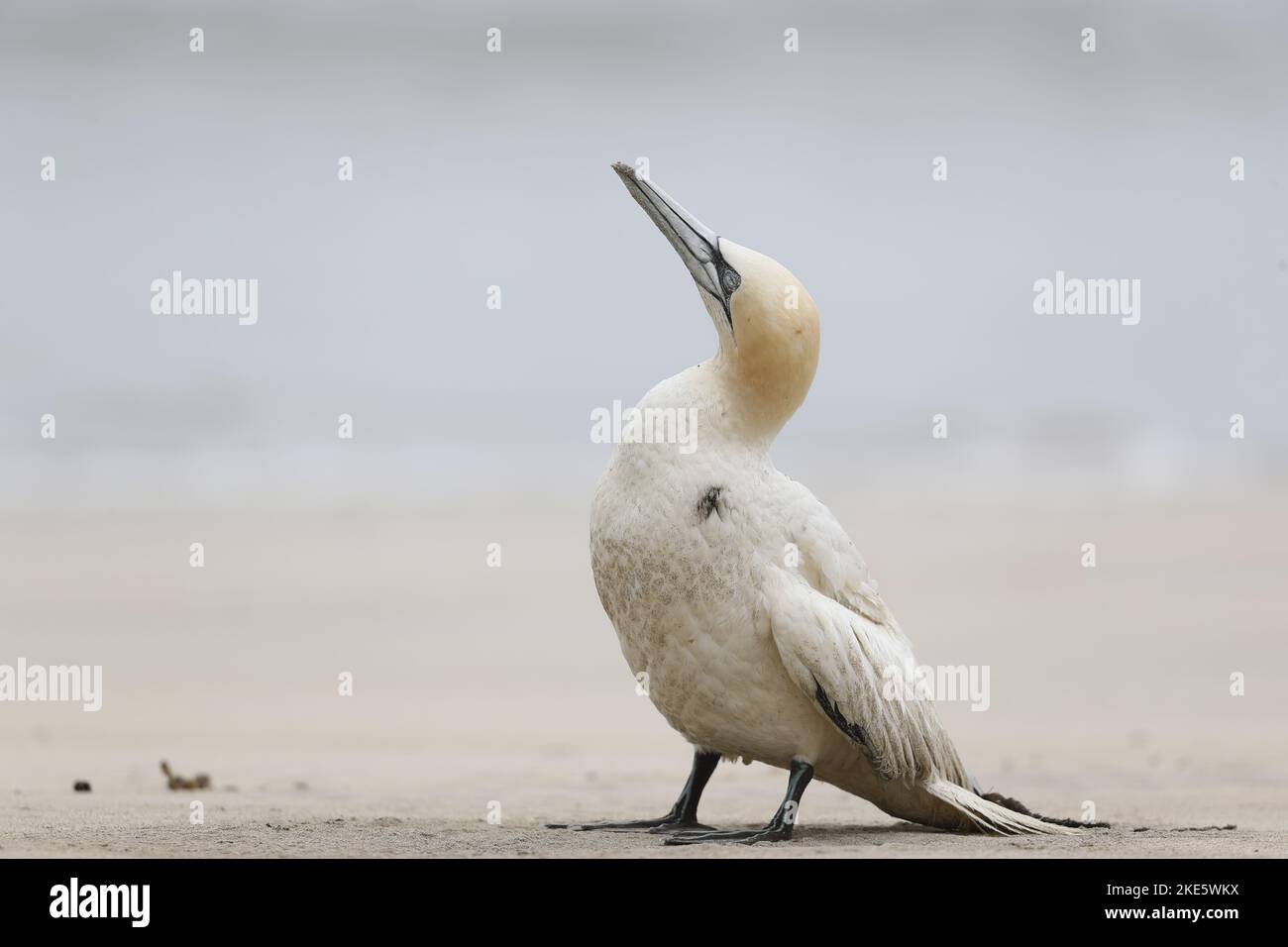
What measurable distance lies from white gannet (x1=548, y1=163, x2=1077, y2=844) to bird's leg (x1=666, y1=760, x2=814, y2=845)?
17mm

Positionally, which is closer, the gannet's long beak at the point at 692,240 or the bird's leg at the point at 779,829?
the bird's leg at the point at 779,829

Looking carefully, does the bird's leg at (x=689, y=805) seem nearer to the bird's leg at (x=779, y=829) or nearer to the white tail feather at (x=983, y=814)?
the bird's leg at (x=779, y=829)

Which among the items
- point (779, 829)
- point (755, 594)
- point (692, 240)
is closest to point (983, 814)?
point (779, 829)

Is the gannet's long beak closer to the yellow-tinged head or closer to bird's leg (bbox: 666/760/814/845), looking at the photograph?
the yellow-tinged head

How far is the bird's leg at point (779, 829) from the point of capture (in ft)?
32.4

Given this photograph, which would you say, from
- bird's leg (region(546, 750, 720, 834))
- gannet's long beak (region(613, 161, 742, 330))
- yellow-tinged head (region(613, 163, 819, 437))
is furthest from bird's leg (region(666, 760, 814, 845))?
gannet's long beak (region(613, 161, 742, 330))

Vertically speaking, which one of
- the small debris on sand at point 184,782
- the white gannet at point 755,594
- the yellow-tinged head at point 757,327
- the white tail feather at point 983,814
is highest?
the yellow-tinged head at point 757,327

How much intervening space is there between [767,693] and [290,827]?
334 cm

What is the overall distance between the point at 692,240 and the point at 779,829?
366 centimetres

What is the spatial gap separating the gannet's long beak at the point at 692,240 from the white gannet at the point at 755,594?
1 centimetres

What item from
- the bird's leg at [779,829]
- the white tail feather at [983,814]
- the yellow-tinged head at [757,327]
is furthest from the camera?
the white tail feather at [983,814]

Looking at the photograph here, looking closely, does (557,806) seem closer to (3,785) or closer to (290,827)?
(290,827)

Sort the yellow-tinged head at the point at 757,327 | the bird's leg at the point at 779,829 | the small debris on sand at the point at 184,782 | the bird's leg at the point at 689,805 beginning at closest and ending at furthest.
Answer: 1. the bird's leg at the point at 779,829
2. the yellow-tinged head at the point at 757,327
3. the bird's leg at the point at 689,805
4. the small debris on sand at the point at 184,782

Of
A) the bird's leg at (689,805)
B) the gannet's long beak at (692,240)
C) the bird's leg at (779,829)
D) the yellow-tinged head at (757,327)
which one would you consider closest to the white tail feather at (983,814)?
the bird's leg at (779,829)
